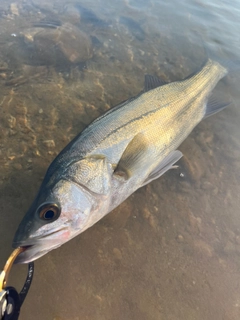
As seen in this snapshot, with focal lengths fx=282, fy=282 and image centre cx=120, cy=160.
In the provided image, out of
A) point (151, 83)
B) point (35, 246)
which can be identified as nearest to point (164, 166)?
point (151, 83)

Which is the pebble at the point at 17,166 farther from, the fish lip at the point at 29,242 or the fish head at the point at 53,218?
the fish lip at the point at 29,242

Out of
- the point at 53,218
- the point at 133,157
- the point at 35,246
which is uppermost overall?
the point at 133,157

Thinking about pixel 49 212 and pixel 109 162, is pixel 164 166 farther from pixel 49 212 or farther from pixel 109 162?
pixel 49 212

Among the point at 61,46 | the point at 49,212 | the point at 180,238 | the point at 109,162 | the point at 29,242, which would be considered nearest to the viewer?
the point at 29,242

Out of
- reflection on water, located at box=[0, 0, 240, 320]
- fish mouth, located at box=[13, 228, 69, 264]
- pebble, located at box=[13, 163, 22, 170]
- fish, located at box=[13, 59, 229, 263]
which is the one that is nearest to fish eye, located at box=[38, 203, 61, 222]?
fish, located at box=[13, 59, 229, 263]

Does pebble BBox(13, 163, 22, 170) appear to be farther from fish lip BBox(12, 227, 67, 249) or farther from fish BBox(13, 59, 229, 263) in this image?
fish lip BBox(12, 227, 67, 249)

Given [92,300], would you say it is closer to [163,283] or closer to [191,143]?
[163,283]

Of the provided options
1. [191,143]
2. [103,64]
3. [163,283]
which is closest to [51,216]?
[163,283]

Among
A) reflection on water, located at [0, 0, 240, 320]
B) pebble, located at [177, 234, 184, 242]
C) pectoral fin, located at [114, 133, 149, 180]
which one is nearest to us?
reflection on water, located at [0, 0, 240, 320]
